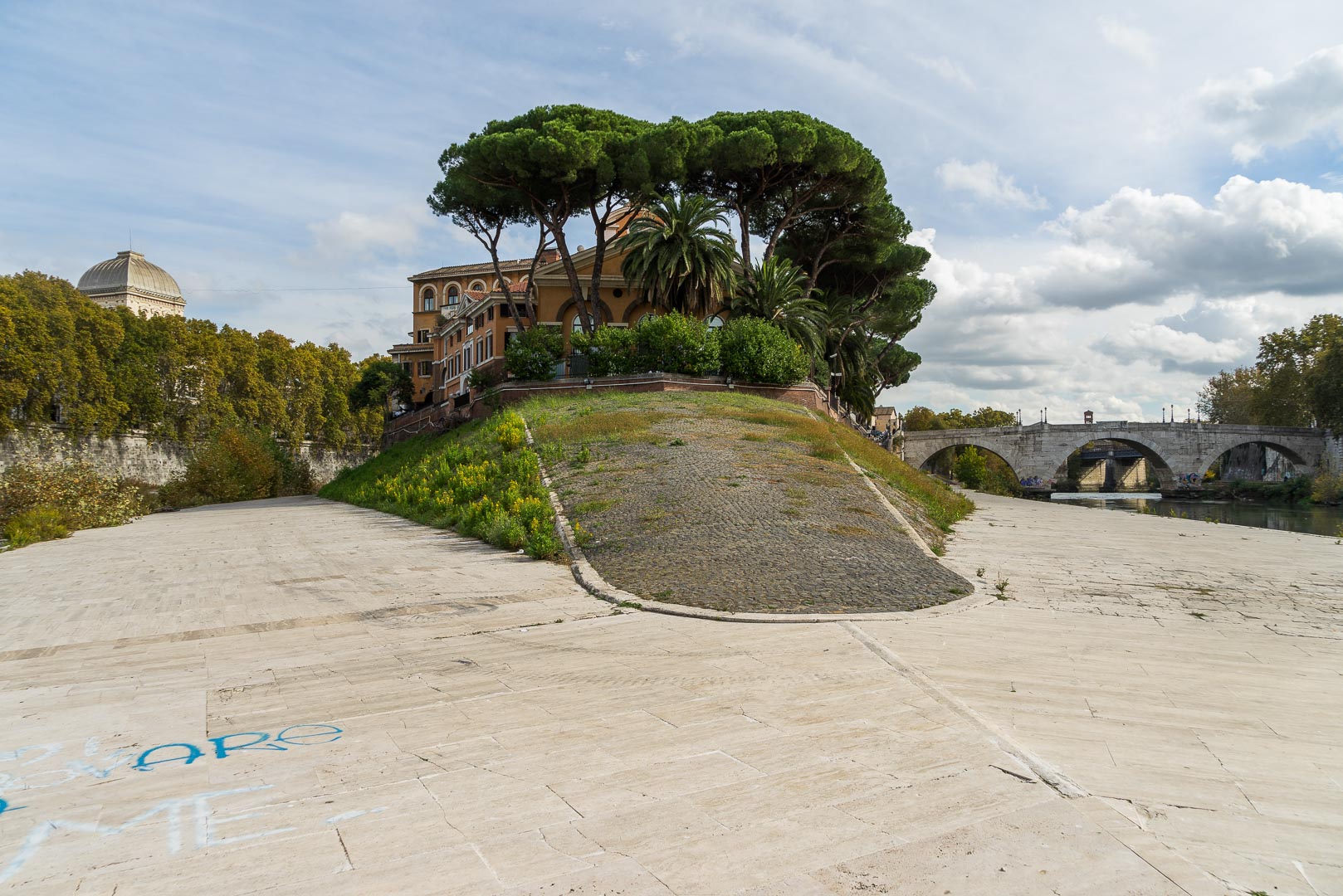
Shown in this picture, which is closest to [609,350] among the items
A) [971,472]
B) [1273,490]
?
[971,472]

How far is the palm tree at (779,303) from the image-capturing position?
3584 centimetres

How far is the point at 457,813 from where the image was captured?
157 inches

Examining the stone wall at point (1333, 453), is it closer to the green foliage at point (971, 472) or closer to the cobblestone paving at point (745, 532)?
the green foliage at point (971, 472)

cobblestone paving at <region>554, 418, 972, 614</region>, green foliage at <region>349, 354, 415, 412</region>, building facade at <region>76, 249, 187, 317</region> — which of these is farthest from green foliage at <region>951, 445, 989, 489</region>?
building facade at <region>76, 249, 187, 317</region>

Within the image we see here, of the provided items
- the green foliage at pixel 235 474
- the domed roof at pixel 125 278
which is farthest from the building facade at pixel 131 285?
the green foliage at pixel 235 474

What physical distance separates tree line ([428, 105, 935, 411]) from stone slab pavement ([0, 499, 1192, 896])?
27265mm

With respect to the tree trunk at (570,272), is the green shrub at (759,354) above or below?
below

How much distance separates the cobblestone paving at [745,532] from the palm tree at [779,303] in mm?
16934

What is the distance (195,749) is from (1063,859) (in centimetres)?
458

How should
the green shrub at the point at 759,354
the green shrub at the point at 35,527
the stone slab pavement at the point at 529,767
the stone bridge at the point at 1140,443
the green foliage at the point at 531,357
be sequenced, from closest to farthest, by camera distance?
1. the stone slab pavement at the point at 529,767
2. the green shrub at the point at 35,527
3. the green shrub at the point at 759,354
4. the green foliage at the point at 531,357
5. the stone bridge at the point at 1140,443

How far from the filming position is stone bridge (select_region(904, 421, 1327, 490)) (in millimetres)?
61938

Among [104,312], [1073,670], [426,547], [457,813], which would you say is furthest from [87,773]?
[104,312]

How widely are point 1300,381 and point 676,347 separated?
56816 millimetres

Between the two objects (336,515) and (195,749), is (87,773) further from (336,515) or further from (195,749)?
(336,515)
